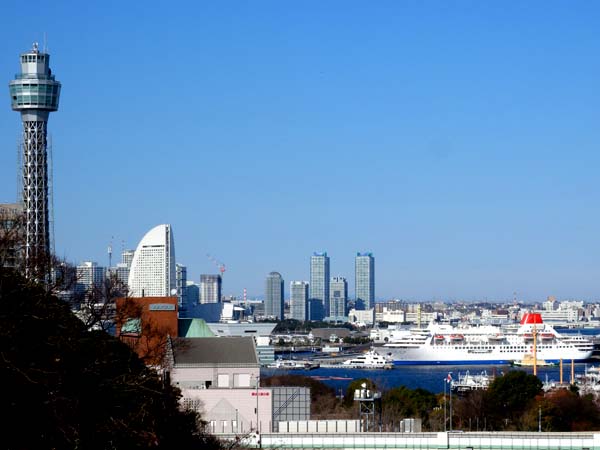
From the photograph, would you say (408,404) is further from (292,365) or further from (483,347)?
(483,347)

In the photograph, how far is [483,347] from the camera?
10856cm

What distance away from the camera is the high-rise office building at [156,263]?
11931cm

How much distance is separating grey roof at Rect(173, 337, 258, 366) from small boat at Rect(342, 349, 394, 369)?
7181 centimetres

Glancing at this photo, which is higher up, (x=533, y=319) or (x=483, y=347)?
(x=533, y=319)

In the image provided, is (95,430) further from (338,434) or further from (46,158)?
(46,158)

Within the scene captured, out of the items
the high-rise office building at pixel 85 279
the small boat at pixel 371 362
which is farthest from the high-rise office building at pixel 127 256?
the small boat at pixel 371 362

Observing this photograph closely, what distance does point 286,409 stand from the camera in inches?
1245

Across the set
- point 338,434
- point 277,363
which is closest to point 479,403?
point 338,434

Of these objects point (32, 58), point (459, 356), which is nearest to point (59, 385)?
point (32, 58)

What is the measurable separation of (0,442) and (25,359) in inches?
41.3

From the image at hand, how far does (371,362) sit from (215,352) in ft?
243

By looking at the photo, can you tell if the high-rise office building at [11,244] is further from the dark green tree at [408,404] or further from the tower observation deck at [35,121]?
the tower observation deck at [35,121]

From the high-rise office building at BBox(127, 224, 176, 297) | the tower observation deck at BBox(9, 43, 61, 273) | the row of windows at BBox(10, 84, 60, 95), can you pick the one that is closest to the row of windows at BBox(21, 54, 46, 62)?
the tower observation deck at BBox(9, 43, 61, 273)

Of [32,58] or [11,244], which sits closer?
[11,244]
